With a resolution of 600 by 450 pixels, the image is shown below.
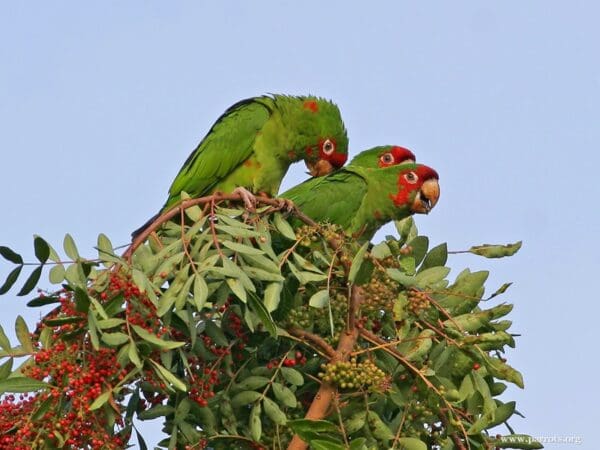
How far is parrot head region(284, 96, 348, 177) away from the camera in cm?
653

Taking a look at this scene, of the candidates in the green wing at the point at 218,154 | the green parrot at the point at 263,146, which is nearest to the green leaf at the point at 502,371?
the green parrot at the point at 263,146

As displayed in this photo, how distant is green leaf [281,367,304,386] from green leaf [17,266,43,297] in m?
1.01

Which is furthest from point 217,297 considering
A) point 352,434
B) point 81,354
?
point 352,434

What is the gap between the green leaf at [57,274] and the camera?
10.6ft

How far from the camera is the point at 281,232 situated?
12.7 ft

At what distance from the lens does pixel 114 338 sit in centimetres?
305

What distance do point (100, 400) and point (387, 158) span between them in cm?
476

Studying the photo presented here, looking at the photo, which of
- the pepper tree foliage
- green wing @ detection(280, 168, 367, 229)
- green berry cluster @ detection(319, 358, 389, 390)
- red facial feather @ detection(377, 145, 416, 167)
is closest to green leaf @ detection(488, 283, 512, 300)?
the pepper tree foliage

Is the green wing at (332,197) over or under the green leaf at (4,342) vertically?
over

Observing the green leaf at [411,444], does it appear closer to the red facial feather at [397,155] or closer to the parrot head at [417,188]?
the parrot head at [417,188]

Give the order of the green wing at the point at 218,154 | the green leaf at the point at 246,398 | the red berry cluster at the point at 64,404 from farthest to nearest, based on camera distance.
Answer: the green wing at the point at 218,154 → the green leaf at the point at 246,398 → the red berry cluster at the point at 64,404

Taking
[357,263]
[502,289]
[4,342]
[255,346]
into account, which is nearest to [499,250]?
[502,289]

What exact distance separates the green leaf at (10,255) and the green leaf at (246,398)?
99 centimetres

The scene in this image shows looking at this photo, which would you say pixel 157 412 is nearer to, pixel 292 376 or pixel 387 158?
pixel 292 376
